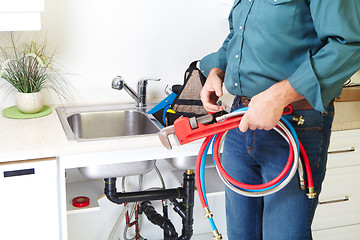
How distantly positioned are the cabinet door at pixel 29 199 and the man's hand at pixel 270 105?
0.83 meters

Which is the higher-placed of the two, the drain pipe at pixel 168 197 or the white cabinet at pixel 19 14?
the white cabinet at pixel 19 14

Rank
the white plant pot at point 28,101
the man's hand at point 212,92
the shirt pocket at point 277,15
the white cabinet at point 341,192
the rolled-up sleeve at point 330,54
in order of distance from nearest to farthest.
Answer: the rolled-up sleeve at point 330,54 < the shirt pocket at point 277,15 < the man's hand at point 212,92 < the white plant pot at point 28,101 < the white cabinet at point 341,192

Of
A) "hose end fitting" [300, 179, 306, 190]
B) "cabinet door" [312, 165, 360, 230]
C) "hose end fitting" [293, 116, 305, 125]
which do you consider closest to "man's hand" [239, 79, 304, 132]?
"hose end fitting" [293, 116, 305, 125]

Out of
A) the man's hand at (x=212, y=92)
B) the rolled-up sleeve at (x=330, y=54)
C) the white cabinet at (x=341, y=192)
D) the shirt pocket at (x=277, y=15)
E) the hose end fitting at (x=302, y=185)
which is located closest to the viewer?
the rolled-up sleeve at (x=330, y=54)

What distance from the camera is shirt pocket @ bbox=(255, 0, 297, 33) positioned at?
47.1 inches

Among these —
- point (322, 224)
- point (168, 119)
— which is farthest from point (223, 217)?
point (168, 119)

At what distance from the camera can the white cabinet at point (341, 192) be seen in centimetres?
223

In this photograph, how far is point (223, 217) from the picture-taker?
2.58m

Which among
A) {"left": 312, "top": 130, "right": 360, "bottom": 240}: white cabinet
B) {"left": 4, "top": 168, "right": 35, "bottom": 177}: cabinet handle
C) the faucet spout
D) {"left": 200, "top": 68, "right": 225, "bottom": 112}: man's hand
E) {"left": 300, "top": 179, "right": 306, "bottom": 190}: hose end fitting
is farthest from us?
{"left": 312, "top": 130, "right": 360, "bottom": 240}: white cabinet

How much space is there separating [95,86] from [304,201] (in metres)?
1.27

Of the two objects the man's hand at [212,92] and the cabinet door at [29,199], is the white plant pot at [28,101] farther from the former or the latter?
the man's hand at [212,92]

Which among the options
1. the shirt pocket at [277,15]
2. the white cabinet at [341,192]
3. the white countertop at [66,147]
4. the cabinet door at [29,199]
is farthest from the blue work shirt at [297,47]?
the white cabinet at [341,192]

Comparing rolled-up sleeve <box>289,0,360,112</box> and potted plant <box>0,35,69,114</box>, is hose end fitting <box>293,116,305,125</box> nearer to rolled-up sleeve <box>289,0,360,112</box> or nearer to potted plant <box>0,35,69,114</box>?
rolled-up sleeve <box>289,0,360,112</box>

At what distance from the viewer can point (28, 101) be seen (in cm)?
194
